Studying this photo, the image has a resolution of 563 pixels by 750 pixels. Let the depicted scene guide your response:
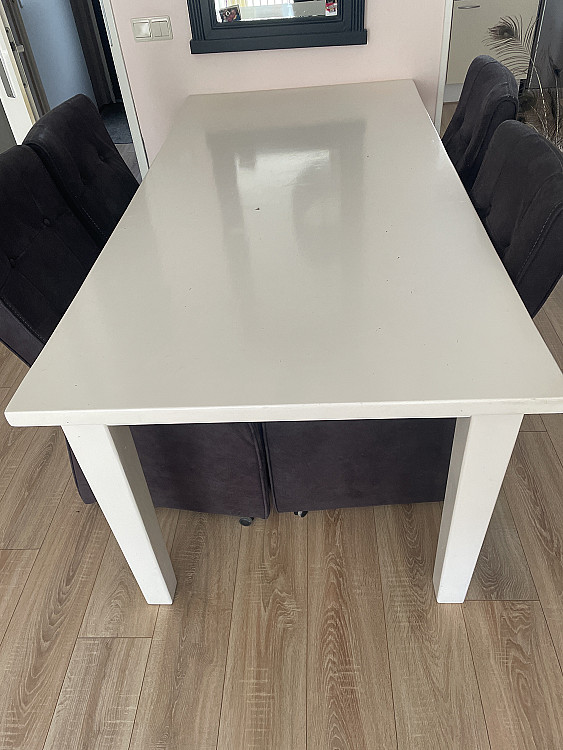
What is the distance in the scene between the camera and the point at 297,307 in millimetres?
1079

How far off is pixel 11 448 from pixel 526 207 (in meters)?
1.70

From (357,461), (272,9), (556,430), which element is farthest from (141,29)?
(556,430)

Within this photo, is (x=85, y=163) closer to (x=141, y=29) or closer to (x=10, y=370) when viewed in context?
(x=141, y=29)

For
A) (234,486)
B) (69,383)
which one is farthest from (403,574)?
(69,383)

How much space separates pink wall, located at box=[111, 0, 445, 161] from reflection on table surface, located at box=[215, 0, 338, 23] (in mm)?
119

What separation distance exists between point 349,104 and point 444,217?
985 mm

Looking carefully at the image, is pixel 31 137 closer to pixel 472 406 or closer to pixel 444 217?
pixel 444 217

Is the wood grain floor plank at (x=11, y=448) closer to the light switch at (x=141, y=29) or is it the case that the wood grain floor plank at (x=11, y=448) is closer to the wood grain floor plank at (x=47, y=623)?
the wood grain floor plank at (x=47, y=623)

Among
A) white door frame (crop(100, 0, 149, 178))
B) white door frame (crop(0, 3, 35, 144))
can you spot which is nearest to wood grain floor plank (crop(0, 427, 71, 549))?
white door frame (crop(100, 0, 149, 178))

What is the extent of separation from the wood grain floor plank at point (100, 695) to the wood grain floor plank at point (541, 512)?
958mm

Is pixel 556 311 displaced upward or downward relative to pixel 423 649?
downward

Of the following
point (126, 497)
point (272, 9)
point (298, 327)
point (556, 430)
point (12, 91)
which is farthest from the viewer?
point (12, 91)

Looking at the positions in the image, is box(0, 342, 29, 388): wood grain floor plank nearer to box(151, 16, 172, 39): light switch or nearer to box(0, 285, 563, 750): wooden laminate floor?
box(0, 285, 563, 750): wooden laminate floor

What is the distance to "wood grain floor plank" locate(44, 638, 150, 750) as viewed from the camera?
124 cm
